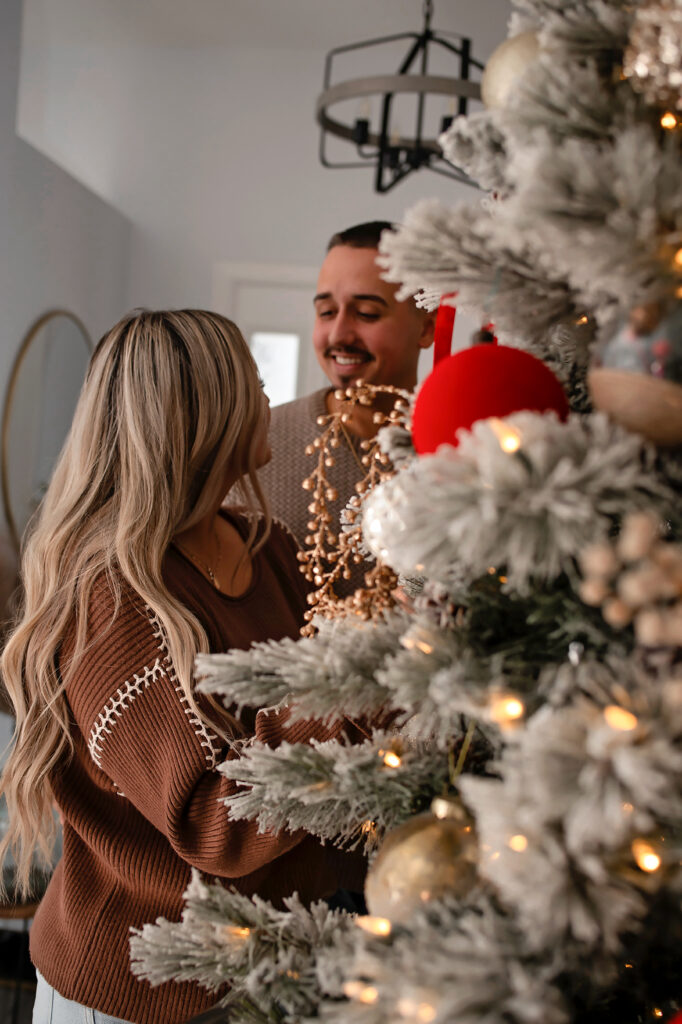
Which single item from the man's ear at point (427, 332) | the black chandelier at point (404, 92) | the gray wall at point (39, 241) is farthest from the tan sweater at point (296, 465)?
Answer: the gray wall at point (39, 241)

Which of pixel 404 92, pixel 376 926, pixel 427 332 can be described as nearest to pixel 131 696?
pixel 376 926

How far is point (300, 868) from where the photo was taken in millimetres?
1159

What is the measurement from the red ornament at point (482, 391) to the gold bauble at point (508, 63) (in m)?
0.14

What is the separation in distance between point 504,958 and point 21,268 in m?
3.07

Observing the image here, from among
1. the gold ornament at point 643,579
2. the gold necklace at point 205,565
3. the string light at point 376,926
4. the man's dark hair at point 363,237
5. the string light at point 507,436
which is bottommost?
the gold necklace at point 205,565

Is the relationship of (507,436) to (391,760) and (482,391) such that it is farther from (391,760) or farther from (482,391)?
(391,760)

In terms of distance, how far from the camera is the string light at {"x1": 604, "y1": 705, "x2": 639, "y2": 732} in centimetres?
36

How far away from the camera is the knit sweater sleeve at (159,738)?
2.89 feet

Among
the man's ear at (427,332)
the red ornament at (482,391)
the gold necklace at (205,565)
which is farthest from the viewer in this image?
the man's ear at (427,332)

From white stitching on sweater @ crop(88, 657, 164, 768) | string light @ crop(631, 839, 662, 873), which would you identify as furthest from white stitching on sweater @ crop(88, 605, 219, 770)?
string light @ crop(631, 839, 662, 873)

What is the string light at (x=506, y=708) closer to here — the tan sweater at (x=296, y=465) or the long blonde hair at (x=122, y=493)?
the long blonde hair at (x=122, y=493)

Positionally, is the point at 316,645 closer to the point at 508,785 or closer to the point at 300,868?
the point at 508,785

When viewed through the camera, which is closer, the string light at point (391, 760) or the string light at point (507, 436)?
the string light at point (507, 436)

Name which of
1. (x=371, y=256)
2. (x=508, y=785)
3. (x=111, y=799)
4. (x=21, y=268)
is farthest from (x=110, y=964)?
(x=21, y=268)
